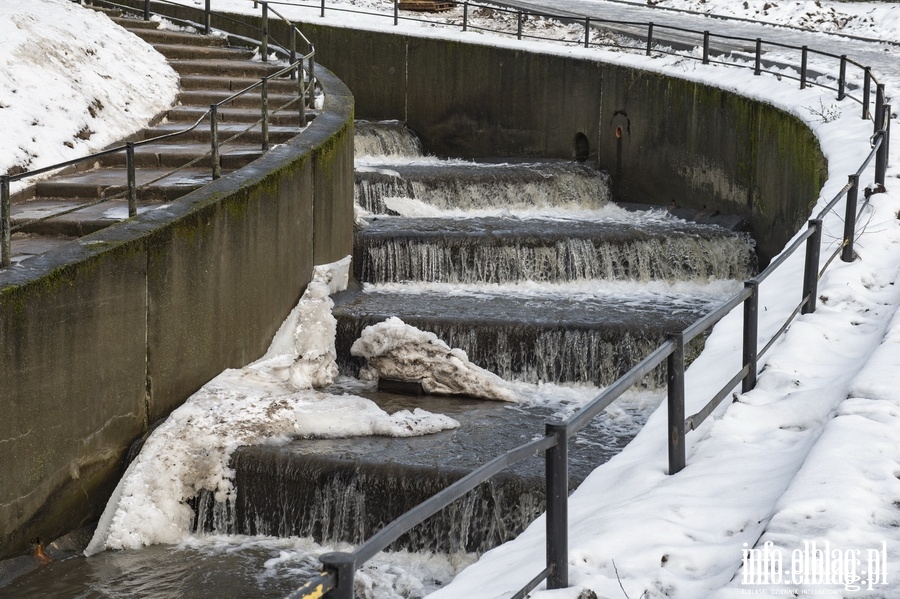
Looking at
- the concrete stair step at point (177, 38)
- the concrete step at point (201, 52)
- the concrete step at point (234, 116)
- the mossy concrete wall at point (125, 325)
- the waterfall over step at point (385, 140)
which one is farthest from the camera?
the waterfall over step at point (385, 140)

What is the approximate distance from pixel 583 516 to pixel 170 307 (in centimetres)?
595

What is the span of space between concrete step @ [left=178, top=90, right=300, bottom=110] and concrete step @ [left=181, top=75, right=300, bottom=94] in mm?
254

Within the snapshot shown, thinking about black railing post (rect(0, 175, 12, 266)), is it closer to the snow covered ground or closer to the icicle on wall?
the snow covered ground

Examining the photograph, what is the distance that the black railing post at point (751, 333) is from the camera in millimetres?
6855

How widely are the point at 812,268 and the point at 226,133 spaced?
842 cm

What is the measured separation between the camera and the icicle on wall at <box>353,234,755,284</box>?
51.8 feet

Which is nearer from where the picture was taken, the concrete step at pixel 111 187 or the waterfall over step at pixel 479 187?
the concrete step at pixel 111 187

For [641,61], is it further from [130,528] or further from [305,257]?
[130,528]

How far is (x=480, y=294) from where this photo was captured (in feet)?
50.4

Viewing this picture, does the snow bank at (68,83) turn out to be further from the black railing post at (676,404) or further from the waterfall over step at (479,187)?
the black railing post at (676,404)

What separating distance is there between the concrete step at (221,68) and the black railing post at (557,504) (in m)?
14.0

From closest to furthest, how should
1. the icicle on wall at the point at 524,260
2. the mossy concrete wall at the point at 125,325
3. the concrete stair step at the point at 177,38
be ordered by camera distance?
the mossy concrete wall at the point at 125,325 < the icicle on wall at the point at 524,260 < the concrete stair step at the point at 177,38

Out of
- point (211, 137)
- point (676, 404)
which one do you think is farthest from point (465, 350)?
point (676, 404)

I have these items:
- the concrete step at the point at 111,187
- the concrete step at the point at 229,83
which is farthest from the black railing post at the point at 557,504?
the concrete step at the point at 229,83
